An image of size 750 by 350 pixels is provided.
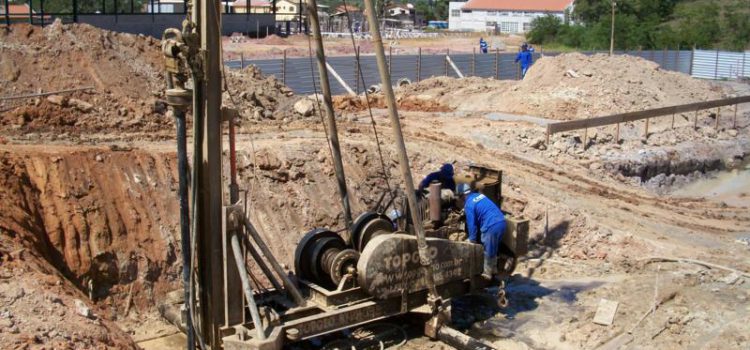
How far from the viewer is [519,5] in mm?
92312

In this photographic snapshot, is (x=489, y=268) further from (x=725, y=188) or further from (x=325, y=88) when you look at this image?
(x=725, y=188)

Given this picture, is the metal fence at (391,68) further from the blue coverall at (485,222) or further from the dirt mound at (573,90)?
the blue coverall at (485,222)

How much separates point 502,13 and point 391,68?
62284mm

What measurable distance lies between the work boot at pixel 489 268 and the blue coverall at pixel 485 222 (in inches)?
2.0

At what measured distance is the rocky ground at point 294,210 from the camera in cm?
1044

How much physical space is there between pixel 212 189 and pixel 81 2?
49630mm

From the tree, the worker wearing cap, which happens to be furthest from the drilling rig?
the tree

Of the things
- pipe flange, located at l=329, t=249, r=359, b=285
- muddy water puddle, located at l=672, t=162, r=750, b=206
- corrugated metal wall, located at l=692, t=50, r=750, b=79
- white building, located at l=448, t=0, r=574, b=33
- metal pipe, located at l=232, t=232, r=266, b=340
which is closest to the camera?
metal pipe, located at l=232, t=232, r=266, b=340

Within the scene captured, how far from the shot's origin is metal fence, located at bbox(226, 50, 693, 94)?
27.4 metres

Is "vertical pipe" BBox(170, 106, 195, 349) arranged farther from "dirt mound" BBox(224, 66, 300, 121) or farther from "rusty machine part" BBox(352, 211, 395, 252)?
"dirt mound" BBox(224, 66, 300, 121)

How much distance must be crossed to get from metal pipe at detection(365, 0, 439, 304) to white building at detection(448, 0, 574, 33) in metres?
79.6

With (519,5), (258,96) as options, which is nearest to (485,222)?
(258,96)

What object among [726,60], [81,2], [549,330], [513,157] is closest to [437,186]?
[549,330]

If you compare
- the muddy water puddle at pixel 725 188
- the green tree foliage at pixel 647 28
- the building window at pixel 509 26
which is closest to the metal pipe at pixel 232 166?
the muddy water puddle at pixel 725 188
